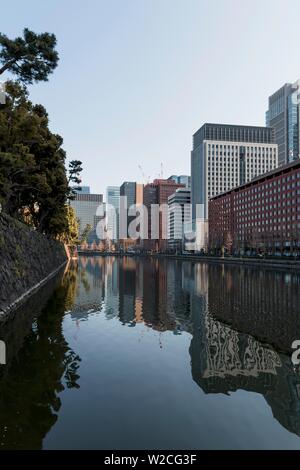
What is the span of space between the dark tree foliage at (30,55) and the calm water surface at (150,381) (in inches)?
751

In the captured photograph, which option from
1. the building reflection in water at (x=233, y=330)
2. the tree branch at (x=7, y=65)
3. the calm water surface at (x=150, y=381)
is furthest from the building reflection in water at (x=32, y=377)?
the tree branch at (x=7, y=65)

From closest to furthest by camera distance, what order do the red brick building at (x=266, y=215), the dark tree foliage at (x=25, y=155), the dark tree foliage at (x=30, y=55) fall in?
the dark tree foliage at (x=30, y=55) < the dark tree foliage at (x=25, y=155) < the red brick building at (x=266, y=215)

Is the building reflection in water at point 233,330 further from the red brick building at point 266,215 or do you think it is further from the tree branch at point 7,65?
the red brick building at point 266,215

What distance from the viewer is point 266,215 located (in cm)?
15700

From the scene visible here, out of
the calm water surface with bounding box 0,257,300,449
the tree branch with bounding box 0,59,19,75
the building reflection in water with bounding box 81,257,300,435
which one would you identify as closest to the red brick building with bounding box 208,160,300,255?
the building reflection in water with bounding box 81,257,300,435

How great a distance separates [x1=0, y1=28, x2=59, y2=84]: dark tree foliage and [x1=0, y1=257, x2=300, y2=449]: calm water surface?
19.1 metres

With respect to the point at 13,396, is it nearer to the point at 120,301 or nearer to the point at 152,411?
the point at 152,411

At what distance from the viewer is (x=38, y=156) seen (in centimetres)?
4862

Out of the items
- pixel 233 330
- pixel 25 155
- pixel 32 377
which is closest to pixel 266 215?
pixel 25 155

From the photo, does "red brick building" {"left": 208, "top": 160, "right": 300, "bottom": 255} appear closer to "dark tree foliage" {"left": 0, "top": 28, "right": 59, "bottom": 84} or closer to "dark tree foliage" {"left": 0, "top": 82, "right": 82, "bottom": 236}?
"dark tree foliage" {"left": 0, "top": 82, "right": 82, "bottom": 236}

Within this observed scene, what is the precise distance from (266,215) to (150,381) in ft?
499

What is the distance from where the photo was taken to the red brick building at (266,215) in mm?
136000

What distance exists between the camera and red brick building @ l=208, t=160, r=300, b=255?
136 m
